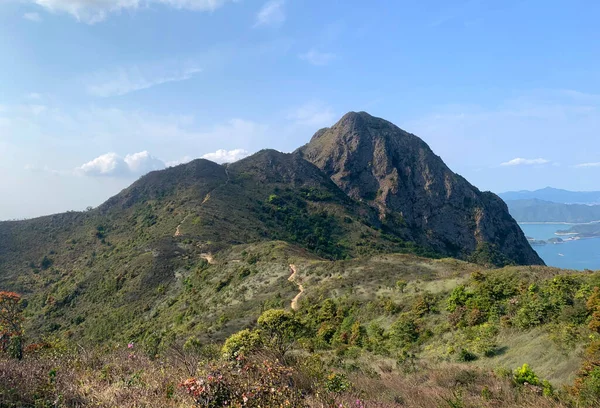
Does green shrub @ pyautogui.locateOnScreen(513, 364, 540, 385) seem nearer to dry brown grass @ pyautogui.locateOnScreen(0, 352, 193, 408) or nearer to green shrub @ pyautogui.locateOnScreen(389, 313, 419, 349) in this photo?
dry brown grass @ pyautogui.locateOnScreen(0, 352, 193, 408)

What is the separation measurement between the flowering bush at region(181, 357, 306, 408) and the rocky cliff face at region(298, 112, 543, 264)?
11671 cm

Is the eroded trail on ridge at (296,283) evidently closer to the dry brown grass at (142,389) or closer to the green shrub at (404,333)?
the green shrub at (404,333)

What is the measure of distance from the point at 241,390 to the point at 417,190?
138766 millimetres

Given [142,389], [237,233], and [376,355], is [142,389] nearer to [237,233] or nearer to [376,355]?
[376,355]

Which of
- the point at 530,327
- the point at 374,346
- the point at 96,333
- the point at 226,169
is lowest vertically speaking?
the point at 96,333

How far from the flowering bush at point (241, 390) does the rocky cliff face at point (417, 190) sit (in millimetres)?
116710

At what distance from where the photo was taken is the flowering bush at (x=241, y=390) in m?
4.62

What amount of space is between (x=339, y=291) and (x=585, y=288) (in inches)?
630

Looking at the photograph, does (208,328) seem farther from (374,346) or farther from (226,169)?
(226,169)

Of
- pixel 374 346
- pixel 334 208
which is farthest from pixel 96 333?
pixel 334 208

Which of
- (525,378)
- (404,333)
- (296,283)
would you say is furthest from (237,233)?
(525,378)

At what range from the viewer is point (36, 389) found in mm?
5391

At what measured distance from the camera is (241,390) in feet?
15.6

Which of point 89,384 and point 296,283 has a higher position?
point 89,384
